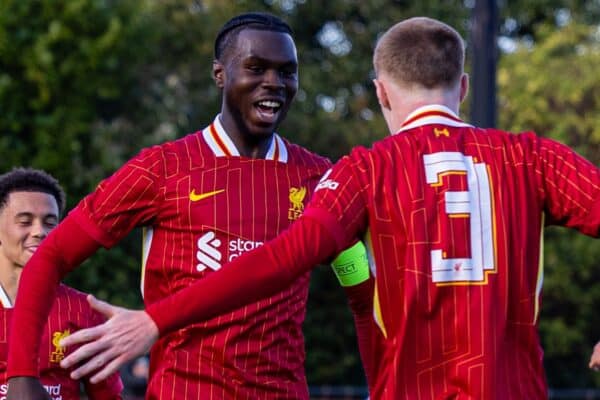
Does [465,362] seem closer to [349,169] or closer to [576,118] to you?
[349,169]

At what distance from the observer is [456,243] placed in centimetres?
402

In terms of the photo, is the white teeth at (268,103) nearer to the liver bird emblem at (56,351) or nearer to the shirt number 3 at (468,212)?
the liver bird emblem at (56,351)

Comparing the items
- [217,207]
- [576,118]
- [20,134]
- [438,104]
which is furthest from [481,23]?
[576,118]

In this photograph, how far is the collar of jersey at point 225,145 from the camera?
549 centimetres

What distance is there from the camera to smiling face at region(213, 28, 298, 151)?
5488 millimetres

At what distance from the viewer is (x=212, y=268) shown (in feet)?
17.2

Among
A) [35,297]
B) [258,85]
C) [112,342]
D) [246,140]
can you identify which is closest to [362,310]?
[246,140]

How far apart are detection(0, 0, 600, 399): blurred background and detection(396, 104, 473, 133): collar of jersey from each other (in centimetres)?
578

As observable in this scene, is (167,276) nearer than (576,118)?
Yes

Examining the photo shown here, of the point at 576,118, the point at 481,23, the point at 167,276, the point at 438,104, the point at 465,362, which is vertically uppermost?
the point at 576,118

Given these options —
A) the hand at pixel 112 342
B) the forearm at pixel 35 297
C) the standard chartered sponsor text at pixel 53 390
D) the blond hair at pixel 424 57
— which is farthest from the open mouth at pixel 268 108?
the hand at pixel 112 342

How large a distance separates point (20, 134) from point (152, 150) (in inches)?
478

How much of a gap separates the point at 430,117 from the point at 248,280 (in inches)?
32.2

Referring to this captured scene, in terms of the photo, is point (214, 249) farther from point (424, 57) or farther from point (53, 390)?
point (424, 57)
